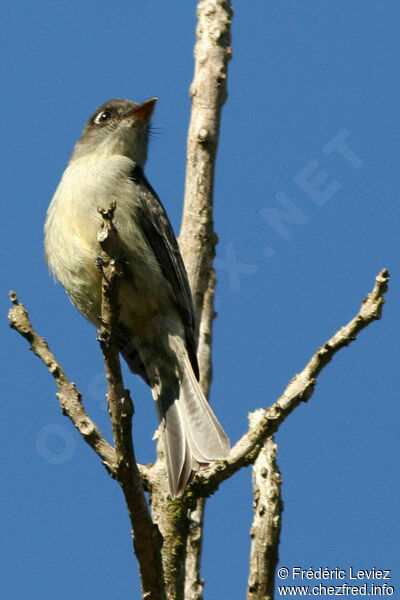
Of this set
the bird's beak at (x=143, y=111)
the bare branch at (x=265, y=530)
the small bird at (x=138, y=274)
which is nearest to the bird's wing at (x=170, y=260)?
the small bird at (x=138, y=274)

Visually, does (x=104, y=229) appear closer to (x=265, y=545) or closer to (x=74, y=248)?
(x=74, y=248)

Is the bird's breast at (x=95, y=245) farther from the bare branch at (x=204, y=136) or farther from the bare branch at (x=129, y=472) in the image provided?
the bare branch at (x=129, y=472)

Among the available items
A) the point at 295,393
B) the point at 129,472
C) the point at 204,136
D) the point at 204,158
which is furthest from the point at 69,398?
the point at 204,136

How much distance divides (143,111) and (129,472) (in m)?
4.17

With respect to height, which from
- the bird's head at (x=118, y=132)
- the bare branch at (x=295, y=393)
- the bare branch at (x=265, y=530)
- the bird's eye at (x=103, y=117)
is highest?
the bird's eye at (x=103, y=117)

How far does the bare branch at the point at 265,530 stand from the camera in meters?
5.09

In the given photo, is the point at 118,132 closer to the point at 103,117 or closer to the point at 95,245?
the point at 103,117

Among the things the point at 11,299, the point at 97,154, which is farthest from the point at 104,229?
the point at 97,154

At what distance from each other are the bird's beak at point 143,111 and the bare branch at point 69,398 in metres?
3.24

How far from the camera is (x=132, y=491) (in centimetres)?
472

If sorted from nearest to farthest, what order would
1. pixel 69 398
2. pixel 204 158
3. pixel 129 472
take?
pixel 129 472 → pixel 69 398 → pixel 204 158

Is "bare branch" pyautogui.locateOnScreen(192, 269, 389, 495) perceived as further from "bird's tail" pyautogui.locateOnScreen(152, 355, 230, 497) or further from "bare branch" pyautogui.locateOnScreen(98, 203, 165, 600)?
"bare branch" pyautogui.locateOnScreen(98, 203, 165, 600)

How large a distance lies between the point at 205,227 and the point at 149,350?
1177mm

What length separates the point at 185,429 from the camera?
19.9ft
